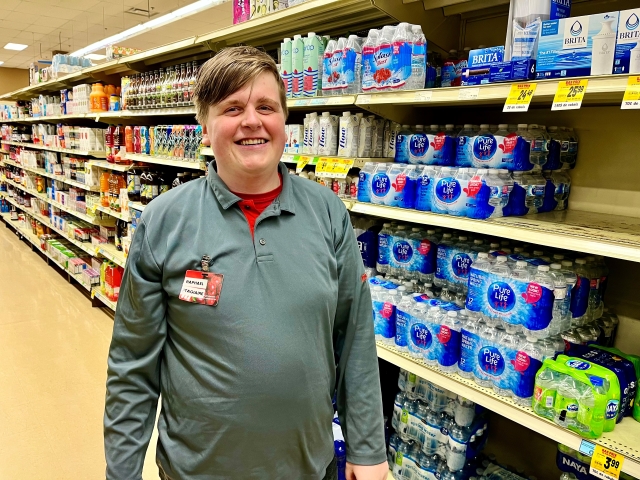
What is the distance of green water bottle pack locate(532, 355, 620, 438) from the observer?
141cm

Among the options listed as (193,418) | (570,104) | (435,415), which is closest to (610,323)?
(435,415)

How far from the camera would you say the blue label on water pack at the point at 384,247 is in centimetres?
220

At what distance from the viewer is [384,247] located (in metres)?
2.23

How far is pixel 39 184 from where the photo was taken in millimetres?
7164

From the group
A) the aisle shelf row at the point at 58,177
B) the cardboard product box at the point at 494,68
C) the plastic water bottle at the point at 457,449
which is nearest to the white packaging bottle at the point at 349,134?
the cardboard product box at the point at 494,68

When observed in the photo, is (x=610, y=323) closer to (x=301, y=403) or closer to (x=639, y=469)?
(x=639, y=469)

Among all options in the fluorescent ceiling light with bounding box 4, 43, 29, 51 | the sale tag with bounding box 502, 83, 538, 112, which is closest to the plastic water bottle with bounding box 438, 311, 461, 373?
the sale tag with bounding box 502, 83, 538, 112

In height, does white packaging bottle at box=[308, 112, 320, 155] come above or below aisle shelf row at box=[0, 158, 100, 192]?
above

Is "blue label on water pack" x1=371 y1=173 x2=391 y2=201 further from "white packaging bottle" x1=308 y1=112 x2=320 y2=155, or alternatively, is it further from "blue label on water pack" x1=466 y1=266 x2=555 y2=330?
"blue label on water pack" x1=466 y1=266 x2=555 y2=330

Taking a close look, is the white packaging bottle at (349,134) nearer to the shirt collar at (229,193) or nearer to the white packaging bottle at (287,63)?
the white packaging bottle at (287,63)

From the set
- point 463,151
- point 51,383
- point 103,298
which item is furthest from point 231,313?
point 103,298

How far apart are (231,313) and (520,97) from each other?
108 centimetres

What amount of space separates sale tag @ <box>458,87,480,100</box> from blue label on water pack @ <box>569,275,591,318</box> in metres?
0.73

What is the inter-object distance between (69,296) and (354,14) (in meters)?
4.56
